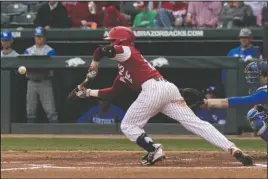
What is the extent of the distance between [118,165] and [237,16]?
704 centimetres

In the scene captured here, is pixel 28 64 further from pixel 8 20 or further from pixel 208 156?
pixel 208 156

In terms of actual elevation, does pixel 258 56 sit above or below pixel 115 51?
below

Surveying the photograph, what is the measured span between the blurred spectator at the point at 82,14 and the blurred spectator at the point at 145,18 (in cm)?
93

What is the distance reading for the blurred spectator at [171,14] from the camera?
14812 millimetres

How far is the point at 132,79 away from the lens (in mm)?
8289

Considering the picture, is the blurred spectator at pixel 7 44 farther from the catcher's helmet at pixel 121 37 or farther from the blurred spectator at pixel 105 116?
the catcher's helmet at pixel 121 37

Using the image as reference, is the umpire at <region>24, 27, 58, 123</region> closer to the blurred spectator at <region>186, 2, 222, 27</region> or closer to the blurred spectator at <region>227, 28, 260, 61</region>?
the blurred spectator at <region>186, 2, 222, 27</region>

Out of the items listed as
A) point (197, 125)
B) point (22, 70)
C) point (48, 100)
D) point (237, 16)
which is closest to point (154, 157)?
point (197, 125)

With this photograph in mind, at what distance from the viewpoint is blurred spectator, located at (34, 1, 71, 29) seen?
14805 mm

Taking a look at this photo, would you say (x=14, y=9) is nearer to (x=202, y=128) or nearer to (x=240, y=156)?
(x=202, y=128)

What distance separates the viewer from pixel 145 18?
14.9 meters

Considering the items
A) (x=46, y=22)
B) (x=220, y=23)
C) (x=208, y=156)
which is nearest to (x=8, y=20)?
(x=46, y=22)

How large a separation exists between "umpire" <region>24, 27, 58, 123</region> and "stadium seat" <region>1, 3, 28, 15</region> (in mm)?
1870

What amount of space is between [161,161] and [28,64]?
596 cm
